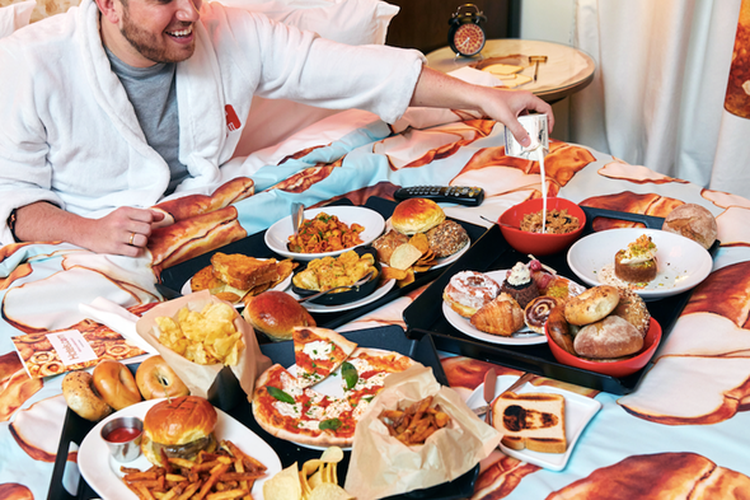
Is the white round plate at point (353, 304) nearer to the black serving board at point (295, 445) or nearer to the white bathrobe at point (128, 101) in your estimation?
the black serving board at point (295, 445)

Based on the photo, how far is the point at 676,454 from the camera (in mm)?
772

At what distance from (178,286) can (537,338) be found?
79cm

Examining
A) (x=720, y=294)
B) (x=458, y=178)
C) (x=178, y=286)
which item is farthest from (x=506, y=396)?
(x=458, y=178)

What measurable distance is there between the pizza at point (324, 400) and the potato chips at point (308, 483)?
0.16ft

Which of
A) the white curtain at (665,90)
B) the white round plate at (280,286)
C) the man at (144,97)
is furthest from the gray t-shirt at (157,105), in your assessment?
the white curtain at (665,90)

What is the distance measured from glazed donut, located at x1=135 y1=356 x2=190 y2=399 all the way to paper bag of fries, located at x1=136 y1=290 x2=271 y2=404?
4 cm

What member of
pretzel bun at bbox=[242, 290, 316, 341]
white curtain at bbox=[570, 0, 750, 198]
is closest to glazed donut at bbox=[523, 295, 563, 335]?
pretzel bun at bbox=[242, 290, 316, 341]

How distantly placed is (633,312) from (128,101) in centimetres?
142

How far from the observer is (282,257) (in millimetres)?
1420

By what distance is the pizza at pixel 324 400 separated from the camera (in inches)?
32.6

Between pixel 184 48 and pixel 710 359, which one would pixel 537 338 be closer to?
pixel 710 359

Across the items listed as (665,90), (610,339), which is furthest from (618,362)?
(665,90)

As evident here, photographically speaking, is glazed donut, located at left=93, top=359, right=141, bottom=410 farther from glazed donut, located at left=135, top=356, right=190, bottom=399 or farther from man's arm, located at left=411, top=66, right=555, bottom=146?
man's arm, located at left=411, top=66, right=555, bottom=146

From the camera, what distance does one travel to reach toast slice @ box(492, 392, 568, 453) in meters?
0.79
